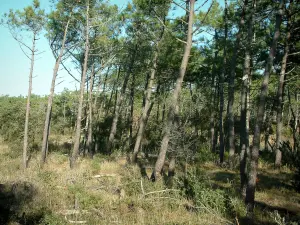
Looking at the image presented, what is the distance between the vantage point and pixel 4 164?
15898 millimetres

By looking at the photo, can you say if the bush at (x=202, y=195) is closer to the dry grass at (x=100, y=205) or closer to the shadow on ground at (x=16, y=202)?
the dry grass at (x=100, y=205)

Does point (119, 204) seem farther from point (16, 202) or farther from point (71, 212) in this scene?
point (16, 202)

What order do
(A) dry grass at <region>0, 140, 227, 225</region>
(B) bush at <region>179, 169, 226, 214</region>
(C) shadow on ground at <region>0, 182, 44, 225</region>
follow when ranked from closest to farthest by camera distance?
(C) shadow on ground at <region>0, 182, 44, 225</region>
(A) dry grass at <region>0, 140, 227, 225</region>
(B) bush at <region>179, 169, 226, 214</region>

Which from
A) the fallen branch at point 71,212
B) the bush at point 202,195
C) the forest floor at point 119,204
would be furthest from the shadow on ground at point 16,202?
the bush at point 202,195

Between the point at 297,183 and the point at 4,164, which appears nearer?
the point at 297,183

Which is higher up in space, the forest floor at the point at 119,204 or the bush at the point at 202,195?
the bush at the point at 202,195

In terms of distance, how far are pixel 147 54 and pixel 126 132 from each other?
996 cm

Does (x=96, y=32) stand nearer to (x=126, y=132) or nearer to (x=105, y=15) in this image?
(x=105, y=15)

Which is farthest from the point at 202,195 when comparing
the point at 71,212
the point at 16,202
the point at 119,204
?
the point at 16,202

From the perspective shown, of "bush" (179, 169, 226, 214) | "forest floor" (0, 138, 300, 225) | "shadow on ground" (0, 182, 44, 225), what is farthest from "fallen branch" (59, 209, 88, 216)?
"bush" (179, 169, 226, 214)

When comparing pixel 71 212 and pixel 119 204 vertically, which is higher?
pixel 119 204

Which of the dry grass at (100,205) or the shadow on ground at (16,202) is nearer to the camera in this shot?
the shadow on ground at (16,202)

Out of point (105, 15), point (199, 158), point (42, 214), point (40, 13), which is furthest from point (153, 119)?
point (42, 214)

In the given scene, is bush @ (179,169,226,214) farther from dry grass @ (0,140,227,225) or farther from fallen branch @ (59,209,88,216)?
fallen branch @ (59,209,88,216)
